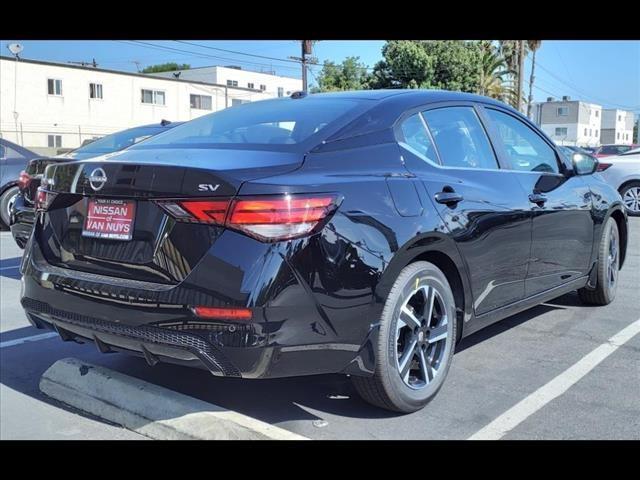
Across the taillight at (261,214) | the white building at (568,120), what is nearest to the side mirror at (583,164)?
the taillight at (261,214)

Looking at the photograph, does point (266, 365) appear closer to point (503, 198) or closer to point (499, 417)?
point (499, 417)

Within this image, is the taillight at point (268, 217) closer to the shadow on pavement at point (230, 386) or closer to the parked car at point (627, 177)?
the shadow on pavement at point (230, 386)

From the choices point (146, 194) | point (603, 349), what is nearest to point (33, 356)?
point (146, 194)

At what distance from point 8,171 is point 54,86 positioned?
27.8 meters

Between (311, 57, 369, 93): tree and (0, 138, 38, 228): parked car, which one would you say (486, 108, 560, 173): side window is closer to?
(0, 138, 38, 228): parked car

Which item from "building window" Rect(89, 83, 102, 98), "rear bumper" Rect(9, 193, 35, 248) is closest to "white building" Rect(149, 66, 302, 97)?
"building window" Rect(89, 83, 102, 98)

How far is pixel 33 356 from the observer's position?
4.29 metres

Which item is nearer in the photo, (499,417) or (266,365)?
(266,365)

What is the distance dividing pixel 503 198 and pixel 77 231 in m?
2.43

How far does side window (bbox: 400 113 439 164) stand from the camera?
344 cm

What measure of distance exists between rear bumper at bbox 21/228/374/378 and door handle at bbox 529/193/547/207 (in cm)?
187

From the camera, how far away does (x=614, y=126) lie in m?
97.9

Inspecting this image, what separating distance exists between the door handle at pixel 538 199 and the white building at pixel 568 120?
80352 millimetres
